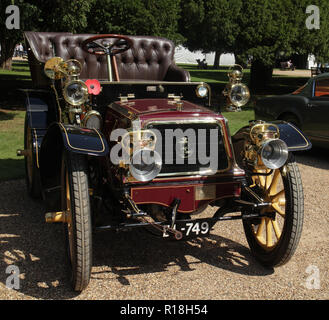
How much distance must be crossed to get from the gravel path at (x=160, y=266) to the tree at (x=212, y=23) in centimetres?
1136

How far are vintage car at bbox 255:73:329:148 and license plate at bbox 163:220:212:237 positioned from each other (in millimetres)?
4331

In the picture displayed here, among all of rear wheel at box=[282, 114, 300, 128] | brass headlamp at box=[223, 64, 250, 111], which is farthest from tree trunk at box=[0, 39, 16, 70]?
brass headlamp at box=[223, 64, 250, 111]

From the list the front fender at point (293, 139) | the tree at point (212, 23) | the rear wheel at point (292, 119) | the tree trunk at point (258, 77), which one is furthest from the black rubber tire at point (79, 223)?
the tree trunk at point (258, 77)

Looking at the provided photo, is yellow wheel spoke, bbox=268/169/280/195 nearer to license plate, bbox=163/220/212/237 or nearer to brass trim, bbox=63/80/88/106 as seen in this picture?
license plate, bbox=163/220/212/237

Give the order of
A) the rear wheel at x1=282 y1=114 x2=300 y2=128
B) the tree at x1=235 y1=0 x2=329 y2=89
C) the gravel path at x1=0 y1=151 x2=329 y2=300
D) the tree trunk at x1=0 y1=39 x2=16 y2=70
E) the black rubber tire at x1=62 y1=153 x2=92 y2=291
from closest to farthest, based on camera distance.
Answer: the black rubber tire at x1=62 y1=153 x2=92 y2=291, the gravel path at x1=0 y1=151 x2=329 y2=300, the rear wheel at x1=282 y1=114 x2=300 y2=128, the tree at x1=235 y1=0 x2=329 y2=89, the tree trunk at x1=0 y1=39 x2=16 y2=70

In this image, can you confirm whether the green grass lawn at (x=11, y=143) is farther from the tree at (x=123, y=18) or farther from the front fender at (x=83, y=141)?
the tree at (x=123, y=18)

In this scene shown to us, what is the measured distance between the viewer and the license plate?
3.44 metres

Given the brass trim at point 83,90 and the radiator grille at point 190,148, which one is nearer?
the radiator grille at point 190,148

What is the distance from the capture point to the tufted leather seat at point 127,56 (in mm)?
6523

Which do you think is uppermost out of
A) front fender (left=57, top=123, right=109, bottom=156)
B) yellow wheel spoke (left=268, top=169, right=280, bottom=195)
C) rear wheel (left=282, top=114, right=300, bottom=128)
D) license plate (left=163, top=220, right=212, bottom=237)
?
front fender (left=57, top=123, right=109, bottom=156)

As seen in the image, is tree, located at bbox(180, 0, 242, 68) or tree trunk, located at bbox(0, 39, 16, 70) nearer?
tree, located at bbox(180, 0, 242, 68)

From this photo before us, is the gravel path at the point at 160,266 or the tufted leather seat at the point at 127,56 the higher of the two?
the tufted leather seat at the point at 127,56
